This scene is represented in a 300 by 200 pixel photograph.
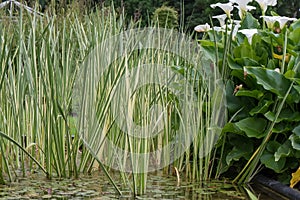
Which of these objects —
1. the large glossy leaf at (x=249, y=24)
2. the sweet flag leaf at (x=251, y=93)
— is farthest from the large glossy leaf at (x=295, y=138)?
the large glossy leaf at (x=249, y=24)

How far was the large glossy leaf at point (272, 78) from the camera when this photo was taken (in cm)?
198

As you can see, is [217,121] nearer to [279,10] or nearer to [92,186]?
[92,186]

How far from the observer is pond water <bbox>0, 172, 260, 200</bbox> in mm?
1750

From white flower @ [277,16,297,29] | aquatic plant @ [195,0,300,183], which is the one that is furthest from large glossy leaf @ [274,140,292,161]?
white flower @ [277,16,297,29]

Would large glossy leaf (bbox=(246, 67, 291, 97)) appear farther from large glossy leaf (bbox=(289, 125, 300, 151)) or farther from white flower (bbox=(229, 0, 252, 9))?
white flower (bbox=(229, 0, 252, 9))

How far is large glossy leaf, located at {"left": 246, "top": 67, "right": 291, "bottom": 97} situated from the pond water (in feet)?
1.59

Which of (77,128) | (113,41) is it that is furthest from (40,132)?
(113,41)

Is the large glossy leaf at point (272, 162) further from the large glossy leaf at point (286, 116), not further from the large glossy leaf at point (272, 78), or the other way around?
the large glossy leaf at point (272, 78)

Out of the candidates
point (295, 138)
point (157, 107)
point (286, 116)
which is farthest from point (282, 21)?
point (157, 107)

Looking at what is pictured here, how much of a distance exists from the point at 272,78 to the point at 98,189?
0.91m

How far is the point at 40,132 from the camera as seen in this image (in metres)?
2.12

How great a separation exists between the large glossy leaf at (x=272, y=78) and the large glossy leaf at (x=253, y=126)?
176mm

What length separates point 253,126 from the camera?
204 cm

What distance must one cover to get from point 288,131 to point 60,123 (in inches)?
41.1
